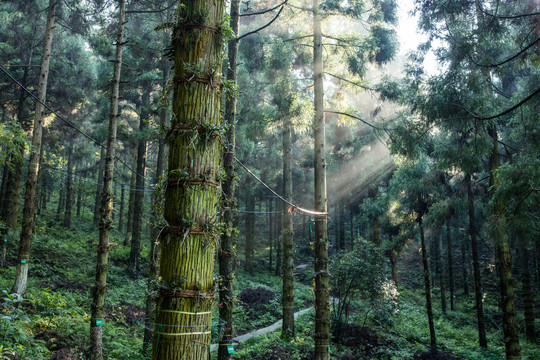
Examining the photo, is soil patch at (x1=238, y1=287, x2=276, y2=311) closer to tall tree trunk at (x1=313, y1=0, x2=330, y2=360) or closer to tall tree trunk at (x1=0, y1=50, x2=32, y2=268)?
tall tree trunk at (x1=313, y1=0, x2=330, y2=360)

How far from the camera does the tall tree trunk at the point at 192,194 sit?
7.02 feet

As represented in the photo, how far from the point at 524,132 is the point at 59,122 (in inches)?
900

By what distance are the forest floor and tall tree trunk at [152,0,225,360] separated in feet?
9.76

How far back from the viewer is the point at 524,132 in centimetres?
706

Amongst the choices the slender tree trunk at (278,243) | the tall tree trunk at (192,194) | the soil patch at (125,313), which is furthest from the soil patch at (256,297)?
the tall tree trunk at (192,194)

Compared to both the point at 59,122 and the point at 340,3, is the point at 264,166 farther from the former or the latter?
the point at 340,3

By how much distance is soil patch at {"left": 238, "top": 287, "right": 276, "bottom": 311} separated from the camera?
54.6ft

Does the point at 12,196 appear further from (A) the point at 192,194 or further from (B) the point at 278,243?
(B) the point at 278,243

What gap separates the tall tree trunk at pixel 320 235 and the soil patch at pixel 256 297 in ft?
30.7

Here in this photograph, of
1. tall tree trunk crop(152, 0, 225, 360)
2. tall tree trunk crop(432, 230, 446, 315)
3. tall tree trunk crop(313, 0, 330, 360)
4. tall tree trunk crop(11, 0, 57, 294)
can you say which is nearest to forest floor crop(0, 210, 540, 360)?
tall tree trunk crop(313, 0, 330, 360)

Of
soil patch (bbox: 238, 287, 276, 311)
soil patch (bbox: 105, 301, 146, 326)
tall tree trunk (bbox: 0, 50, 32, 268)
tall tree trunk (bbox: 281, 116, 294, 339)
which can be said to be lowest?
soil patch (bbox: 238, 287, 276, 311)

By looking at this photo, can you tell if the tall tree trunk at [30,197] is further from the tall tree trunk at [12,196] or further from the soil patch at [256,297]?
the soil patch at [256,297]

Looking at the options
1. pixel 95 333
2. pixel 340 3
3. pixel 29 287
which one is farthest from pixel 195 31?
pixel 29 287

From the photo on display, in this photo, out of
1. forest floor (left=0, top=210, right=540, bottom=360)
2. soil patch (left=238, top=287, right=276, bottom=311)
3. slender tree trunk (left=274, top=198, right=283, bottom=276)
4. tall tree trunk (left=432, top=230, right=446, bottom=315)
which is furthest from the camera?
slender tree trunk (left=274, top=198, right=283, bottom=276)
